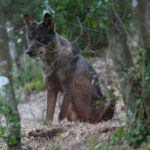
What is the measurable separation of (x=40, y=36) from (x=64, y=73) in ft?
3.11

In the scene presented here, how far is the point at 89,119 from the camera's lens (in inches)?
255

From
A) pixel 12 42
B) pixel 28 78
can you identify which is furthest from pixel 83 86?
pixel 12 42

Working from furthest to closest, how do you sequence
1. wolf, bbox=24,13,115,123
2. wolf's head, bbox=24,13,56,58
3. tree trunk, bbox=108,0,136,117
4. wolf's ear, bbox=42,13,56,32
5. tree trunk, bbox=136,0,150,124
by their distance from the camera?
1. wolf, bbox=24,13,115,123
2. wolf's head, bbox=24,13,56,58
3. wolf's ear, bbox=42,13,56,32
4. tree trunk, bbox=108,0,136,117
5. tree trunk, bbox=136,0,150,124

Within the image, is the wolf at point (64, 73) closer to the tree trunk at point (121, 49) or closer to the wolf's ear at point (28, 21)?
Answer: the wolf's ear at point (28, 21)

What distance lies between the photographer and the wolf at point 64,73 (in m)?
5.68

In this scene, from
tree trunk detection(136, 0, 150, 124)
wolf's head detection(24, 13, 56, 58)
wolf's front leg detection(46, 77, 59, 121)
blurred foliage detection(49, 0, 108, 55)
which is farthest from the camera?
wolf's front leg detection(46, 77, 59, 121)

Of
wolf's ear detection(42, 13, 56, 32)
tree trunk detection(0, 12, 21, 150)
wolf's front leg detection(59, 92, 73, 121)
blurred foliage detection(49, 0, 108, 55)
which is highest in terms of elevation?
wolf's ear detection(42, 13, 56, 32)

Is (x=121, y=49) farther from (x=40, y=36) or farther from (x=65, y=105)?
(x=65, y=105)

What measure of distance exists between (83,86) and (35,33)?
1.74m

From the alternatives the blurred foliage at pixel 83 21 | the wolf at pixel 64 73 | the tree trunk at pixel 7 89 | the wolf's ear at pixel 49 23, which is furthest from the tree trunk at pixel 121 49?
the wolf's ear at pixel 49 23

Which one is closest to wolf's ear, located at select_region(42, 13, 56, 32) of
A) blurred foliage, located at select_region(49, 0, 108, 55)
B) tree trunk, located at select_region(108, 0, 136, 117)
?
blurred foliage, located at select_region(49, 0, 108, 55)

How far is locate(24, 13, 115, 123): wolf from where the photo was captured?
18.6 ft

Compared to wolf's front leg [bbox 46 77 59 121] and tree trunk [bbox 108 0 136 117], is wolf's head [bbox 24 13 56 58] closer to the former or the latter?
wolf's front leg [bbox 46 77 59 121]

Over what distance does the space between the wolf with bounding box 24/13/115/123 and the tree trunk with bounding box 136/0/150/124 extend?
8.45 ft
